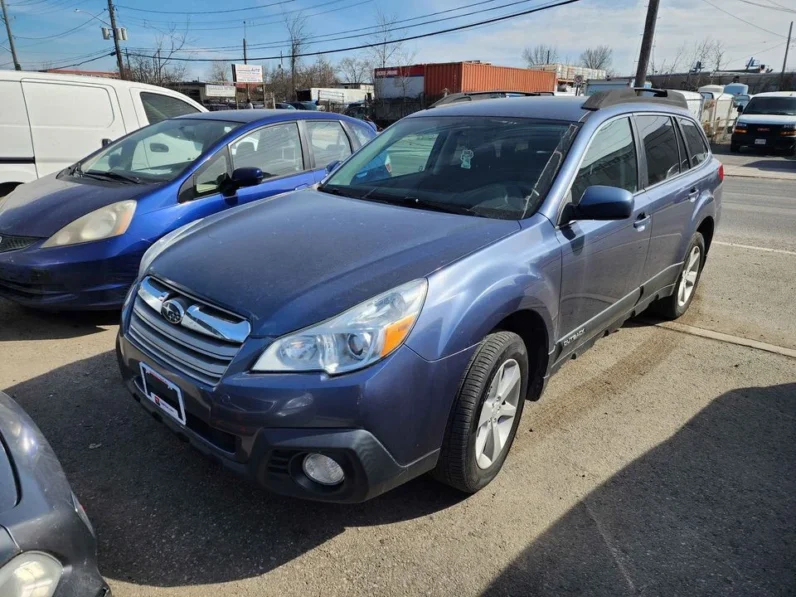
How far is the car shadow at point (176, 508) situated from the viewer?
2189 millimetres

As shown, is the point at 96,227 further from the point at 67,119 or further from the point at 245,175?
the point at 67,119

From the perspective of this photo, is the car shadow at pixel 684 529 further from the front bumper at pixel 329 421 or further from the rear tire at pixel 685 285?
the rear tire at pixel 685 285

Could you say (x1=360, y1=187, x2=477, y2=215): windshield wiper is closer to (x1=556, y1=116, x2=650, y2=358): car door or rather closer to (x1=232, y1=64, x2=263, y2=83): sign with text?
(x1=556, y1=116, x2=650, y2=358): car door

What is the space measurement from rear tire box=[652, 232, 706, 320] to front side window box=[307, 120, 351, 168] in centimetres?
325

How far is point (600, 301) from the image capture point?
3.28 m

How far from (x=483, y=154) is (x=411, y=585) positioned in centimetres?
222

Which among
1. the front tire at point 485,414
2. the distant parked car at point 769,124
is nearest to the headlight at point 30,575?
the front tire at point 485,414

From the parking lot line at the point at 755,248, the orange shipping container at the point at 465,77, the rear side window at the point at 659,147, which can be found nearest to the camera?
the rear side window at the point at 659,147

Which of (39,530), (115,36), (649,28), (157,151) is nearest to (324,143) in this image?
(157,151)

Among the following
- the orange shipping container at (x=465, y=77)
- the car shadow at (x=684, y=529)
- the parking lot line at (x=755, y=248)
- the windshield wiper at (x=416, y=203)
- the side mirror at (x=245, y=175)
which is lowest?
the parking lot line at (x=755, y=248)

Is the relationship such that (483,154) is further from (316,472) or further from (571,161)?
(316,472)

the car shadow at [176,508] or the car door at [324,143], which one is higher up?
the car door at [324,143]

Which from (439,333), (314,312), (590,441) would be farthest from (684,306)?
(314,312)

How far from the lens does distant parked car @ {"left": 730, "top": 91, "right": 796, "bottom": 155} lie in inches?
784
